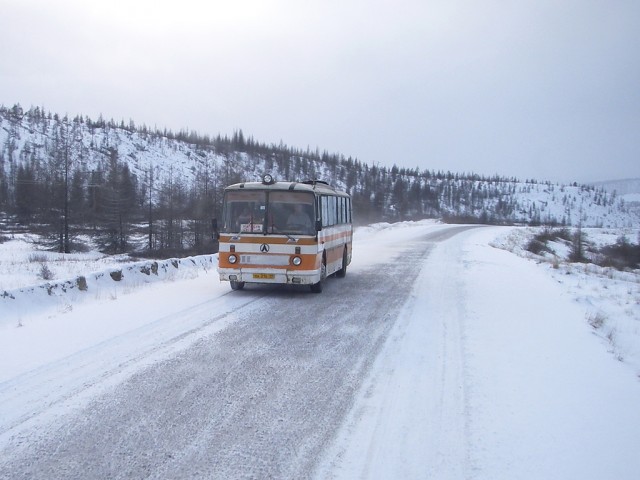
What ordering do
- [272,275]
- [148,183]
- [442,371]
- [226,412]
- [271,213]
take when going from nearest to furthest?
1. [226,412]
2. [442,371]
3. [272,275]
4. [271,213]
5. [148,183]

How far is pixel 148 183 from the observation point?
4624 inches

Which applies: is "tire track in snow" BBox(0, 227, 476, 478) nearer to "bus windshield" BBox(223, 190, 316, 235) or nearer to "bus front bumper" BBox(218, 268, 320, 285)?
"bus front bumper" BBox(218, 268, 320, 285)

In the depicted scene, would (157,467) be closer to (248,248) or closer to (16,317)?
(16,317)

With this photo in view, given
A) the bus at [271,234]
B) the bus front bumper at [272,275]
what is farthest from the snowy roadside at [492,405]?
the bus at [271,234]

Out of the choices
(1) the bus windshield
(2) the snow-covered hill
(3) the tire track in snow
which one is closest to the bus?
(1) the bus windshield

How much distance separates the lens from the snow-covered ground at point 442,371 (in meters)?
4.43

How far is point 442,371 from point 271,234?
629cm

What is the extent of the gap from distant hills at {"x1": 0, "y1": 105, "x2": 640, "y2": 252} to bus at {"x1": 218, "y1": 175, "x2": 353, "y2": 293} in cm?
3310

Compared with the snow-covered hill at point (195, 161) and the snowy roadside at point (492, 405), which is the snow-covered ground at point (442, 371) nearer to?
the snowy roadside at point (492, 405)

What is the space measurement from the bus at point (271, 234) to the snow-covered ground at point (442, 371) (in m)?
0.82

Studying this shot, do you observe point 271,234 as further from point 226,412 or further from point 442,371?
point 226,412

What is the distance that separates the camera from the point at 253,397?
5703mm

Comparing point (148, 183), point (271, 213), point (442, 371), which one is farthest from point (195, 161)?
point (442, 371)

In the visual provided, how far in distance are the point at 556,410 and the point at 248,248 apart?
797 centimetres
